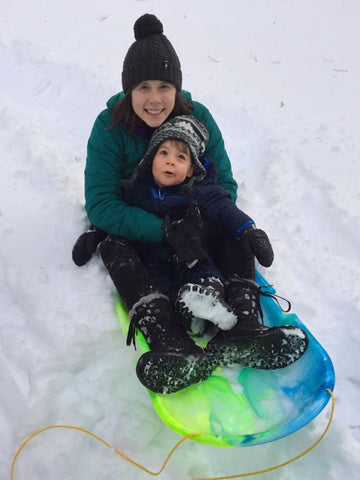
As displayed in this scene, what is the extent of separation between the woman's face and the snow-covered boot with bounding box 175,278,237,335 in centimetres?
83

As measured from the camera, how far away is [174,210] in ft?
7.07

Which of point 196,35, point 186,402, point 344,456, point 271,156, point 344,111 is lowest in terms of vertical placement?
point 344,456

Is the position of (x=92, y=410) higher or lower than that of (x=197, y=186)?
lower

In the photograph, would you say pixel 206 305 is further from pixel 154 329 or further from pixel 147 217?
pixel 147 217

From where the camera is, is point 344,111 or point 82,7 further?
point 82,7

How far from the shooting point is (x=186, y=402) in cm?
177

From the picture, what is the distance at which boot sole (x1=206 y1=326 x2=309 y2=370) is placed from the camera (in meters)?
1.79

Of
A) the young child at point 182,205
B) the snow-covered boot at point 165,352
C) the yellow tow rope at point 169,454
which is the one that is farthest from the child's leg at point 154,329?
the yellow tow rope at point 169,454

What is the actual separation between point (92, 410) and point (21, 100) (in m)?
3.21

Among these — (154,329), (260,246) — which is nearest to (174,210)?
(260,246)

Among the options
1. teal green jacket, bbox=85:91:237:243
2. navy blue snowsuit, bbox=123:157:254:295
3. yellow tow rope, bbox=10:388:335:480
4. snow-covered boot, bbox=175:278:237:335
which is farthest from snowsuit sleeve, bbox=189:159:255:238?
yellow tow rope, bbox=10:388:335:480

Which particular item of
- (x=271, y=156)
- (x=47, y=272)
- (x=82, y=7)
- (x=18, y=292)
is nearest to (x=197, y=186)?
(x=47, y=272)

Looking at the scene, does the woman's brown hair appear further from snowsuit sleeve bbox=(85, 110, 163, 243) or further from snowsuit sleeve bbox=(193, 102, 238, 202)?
snowsuit sleeve bbox=(193, 102, 238, 202)

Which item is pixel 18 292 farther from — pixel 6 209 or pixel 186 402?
pixel 186 402
